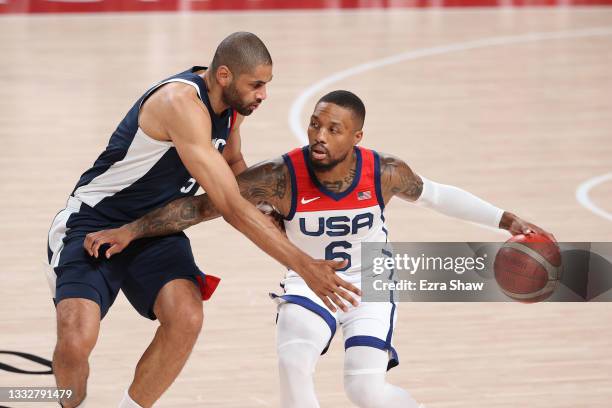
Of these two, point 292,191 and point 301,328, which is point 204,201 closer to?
point 292,191

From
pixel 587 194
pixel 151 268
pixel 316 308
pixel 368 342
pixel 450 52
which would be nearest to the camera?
pixel 368 342

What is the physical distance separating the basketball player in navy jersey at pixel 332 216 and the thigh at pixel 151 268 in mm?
126

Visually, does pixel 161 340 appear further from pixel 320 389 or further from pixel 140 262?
pixel 320 389

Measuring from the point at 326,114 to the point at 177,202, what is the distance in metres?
0.80

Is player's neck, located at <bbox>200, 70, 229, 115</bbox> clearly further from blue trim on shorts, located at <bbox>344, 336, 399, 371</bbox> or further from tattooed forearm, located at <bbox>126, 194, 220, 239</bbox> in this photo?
blue trim on shorts, located at <bbox>344, 336, 399, 371</bbox>

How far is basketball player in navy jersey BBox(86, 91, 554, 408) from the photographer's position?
5250 millimetres

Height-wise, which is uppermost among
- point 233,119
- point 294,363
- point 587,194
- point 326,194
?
point 233,119

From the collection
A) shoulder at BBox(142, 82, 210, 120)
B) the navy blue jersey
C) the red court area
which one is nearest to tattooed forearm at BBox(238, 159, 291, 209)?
the navy blue jersey

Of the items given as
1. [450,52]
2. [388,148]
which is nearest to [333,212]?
[388,148]

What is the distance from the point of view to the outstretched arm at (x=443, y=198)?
5.54m

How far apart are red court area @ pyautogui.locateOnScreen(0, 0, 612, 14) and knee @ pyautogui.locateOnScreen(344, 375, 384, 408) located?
1099 centimetres

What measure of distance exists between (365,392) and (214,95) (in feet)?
4.91

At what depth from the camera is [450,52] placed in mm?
14156

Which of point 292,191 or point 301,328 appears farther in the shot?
point 292,191
